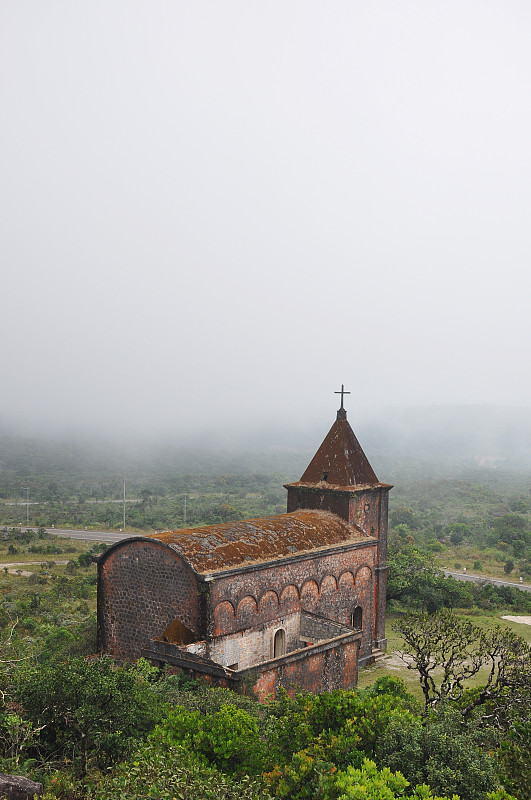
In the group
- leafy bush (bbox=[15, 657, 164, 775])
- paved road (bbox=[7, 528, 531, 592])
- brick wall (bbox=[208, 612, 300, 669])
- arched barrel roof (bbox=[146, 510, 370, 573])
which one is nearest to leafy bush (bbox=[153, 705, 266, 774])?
leafy bush (bbox=[15, 657, 164, 775])

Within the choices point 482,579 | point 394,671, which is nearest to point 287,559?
point 394,671

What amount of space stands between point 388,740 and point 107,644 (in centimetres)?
1152

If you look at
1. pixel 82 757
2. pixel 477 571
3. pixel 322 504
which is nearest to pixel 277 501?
pixel 477 571

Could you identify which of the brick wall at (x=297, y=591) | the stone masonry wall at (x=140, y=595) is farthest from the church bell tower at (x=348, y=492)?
the stone masonry wall at (x=140, y=595)

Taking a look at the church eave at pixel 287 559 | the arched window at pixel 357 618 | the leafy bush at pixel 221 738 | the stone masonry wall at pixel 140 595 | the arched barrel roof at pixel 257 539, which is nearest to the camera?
the leafy bush at pixel 221 738

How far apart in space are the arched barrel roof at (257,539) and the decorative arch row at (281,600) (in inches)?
40.8

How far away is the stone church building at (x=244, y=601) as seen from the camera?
55.8 feet

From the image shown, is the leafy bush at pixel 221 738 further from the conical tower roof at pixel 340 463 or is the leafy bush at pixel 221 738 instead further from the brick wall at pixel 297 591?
the conical tower roof at pixel 340 463

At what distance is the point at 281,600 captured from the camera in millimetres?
19891

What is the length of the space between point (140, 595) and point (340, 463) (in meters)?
9.83

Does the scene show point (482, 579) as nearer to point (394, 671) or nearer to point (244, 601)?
point (394, 671)

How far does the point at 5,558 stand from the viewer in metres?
45.5

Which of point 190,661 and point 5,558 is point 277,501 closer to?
point 5,558

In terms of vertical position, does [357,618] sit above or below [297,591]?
below
